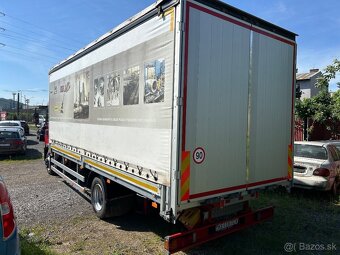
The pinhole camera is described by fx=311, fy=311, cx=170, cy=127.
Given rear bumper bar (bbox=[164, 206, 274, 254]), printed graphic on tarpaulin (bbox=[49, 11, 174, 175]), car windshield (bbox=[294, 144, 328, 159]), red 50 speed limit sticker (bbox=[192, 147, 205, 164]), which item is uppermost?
printed graphic on tarpaulin (bbox=[49, 11, 174, 175])

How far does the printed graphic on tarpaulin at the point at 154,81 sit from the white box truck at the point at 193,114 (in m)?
0.01

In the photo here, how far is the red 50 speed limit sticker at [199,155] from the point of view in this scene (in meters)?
3.93

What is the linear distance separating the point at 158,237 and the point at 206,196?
163 centimetres

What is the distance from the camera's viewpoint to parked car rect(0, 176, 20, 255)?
269 centimetres

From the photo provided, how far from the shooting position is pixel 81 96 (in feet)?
22.3

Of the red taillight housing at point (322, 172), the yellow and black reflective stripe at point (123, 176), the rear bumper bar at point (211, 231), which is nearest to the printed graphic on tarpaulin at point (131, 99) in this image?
the yellow and black reflective stripe at point (123, 176)

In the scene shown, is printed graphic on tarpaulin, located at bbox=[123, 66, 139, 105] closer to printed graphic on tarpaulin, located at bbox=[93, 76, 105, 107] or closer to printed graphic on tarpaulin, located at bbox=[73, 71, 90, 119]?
printed graphic on tarpaulin, located at bbox=[93, 76, 105, 107]

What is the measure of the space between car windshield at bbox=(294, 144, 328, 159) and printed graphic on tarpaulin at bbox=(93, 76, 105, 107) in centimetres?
539

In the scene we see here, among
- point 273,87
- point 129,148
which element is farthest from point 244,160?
point 129,148

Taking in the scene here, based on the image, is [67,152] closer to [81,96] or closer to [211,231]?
[81,96]

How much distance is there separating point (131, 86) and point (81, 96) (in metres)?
2.44

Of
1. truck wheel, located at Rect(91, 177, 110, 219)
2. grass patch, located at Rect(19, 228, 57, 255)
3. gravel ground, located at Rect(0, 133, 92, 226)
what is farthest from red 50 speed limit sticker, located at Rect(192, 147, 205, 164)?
gravel ground, located at Rect(0, 133, 92, 226)

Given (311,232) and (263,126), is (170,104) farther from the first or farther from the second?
(311,232)

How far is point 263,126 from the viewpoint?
4.89 m
